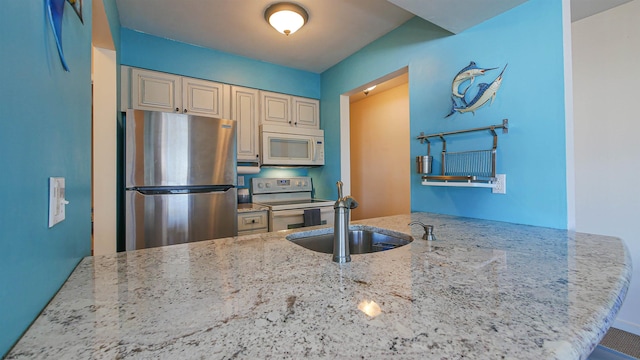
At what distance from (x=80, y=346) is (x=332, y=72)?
310cm

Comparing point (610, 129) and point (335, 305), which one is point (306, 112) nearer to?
point (610, 129)

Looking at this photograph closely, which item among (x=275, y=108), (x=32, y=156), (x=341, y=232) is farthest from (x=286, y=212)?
(x=32, y=156)

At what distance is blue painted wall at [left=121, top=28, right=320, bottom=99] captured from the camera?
90.0 inches

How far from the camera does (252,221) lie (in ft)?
8.16

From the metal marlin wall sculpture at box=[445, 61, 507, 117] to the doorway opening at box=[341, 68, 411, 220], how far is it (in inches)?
52.2

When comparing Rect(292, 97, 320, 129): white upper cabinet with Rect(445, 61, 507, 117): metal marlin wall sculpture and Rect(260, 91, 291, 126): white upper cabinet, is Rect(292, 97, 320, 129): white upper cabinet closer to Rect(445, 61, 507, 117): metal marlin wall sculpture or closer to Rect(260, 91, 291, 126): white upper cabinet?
Rect(260, 91, 291, 126): white upper cabinet

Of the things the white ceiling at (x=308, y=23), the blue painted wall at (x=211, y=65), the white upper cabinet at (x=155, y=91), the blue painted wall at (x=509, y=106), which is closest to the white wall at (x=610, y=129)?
the white ceiling at (x=308, y=23)

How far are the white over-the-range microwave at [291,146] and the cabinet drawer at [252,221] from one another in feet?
1.98

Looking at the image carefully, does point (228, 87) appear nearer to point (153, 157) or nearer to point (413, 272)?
point (153, 157)

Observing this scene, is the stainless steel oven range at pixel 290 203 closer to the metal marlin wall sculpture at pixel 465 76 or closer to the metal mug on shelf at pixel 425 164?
the metal mug on shelf at pixel 425 164

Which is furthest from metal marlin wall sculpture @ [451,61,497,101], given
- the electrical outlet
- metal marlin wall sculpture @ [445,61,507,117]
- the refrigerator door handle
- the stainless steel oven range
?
the refrigerator door handle

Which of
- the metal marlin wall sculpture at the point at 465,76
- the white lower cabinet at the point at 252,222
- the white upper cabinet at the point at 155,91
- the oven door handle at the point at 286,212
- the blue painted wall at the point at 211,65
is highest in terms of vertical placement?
the blue painted wall at the point at 211,65

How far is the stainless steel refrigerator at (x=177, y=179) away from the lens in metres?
1.89

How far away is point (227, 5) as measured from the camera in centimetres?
193
